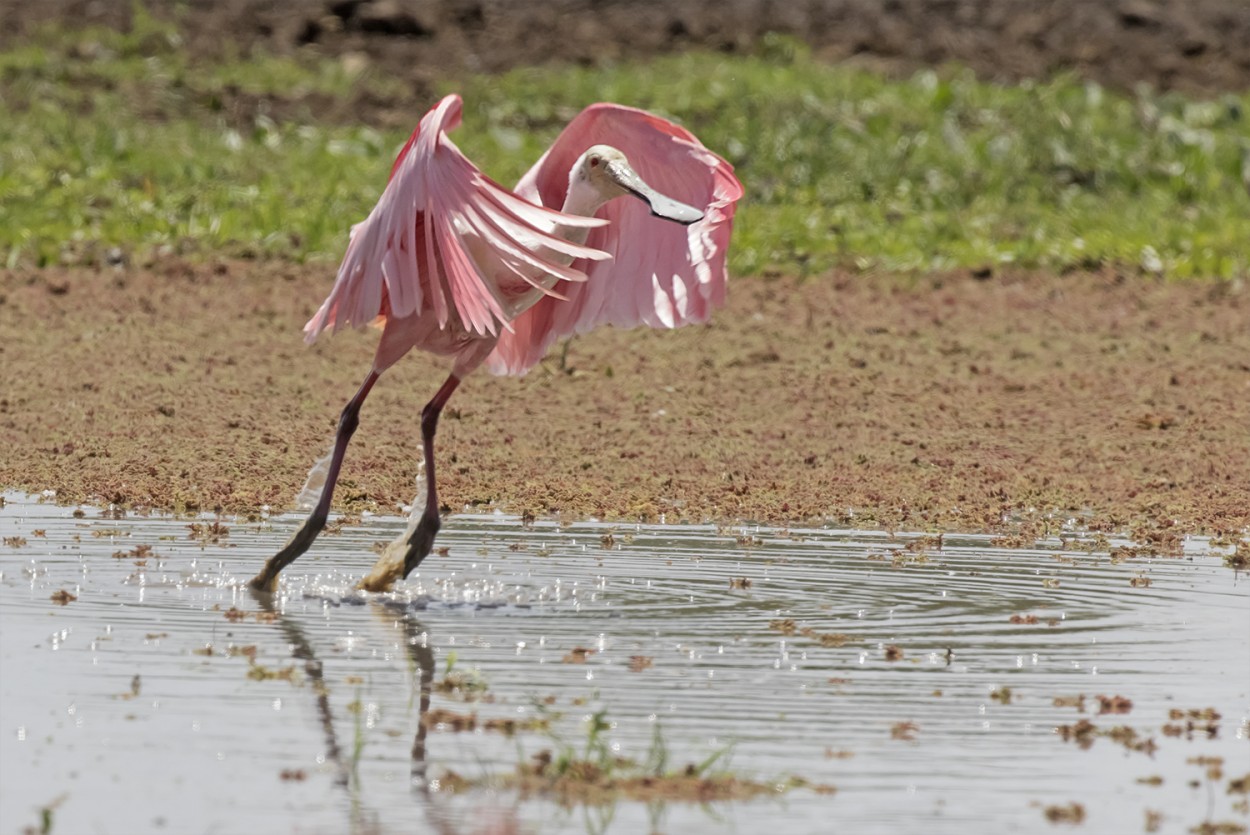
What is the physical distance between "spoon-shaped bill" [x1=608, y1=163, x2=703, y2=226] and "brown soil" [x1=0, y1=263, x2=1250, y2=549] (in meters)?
1.64

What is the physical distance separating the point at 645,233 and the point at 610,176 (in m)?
0.36

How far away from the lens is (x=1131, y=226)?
15.8 meters

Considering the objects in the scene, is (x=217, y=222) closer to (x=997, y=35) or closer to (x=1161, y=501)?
(x=1161, y=501)

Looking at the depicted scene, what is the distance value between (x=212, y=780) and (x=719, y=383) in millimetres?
7038

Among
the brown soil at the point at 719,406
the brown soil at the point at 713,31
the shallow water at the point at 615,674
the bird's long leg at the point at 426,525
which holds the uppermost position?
the brown soil at the point at 713,31

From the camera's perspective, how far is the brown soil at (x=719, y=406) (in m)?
9.52

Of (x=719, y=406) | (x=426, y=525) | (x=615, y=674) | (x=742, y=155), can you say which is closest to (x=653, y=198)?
(x=426, y=525)

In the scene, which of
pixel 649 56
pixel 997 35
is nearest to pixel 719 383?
Result: pixel 649 56

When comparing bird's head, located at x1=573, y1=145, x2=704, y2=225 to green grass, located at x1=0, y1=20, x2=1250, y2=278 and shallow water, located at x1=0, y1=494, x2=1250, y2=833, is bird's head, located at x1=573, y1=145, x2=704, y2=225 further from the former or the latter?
green grass, located at x1=0, y1=20, x2=1250, y2=278

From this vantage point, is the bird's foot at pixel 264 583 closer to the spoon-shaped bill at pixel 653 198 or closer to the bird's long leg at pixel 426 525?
the bird's long leg at pixel 426 525

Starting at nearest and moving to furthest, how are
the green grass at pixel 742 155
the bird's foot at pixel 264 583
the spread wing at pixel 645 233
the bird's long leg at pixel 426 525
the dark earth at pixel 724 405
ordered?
the bird's foot at pixel 264 583 < the bird's long leg at pixel 426 525 < the spread wing at pixel 645 233 < the dark earth at pixel 724 405 < the green grass at pixel 742 155

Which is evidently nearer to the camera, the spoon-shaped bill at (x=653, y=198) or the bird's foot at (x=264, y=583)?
the bird's foot at (x=264, y=583)

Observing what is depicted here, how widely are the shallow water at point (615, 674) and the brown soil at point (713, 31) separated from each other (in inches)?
494

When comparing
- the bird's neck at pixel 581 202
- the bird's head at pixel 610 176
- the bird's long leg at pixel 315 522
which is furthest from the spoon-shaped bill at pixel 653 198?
the bird's long leg at pixel 315 522
